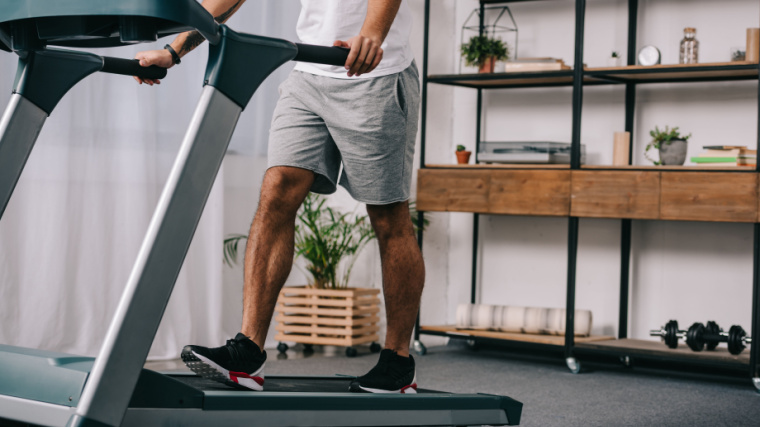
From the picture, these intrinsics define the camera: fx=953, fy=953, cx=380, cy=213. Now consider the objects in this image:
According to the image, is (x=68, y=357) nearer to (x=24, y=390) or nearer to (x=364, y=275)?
(x=24, y=390)

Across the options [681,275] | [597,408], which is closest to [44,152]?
[597,408]

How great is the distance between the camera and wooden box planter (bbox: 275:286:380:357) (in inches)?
148

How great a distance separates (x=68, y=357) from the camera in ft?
5.14

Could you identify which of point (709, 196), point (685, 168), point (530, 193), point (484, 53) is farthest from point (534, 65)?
point (709, 196)

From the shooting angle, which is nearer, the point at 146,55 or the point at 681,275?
the point at 146,55

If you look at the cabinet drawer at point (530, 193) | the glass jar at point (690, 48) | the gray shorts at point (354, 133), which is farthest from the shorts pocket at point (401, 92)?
the glass jar at point (690, 48)

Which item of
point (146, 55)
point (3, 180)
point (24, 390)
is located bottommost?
point (24, 390)

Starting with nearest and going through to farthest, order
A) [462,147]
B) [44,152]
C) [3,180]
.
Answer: [3,180] < [44,152] < [462,147]

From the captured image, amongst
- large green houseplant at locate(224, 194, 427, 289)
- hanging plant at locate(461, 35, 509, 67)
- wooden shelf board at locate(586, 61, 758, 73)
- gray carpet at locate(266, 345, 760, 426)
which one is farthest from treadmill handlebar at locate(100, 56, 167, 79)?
hanging plant at locate(461, 35, 509, 67)

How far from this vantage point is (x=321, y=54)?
63.0 inches

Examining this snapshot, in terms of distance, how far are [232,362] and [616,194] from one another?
6.76 ft

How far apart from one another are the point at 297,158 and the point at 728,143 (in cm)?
230

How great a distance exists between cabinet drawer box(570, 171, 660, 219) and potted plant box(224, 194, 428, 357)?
874mm

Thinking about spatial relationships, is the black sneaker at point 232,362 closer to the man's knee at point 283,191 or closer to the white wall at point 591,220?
the man's knee at point 283,191
